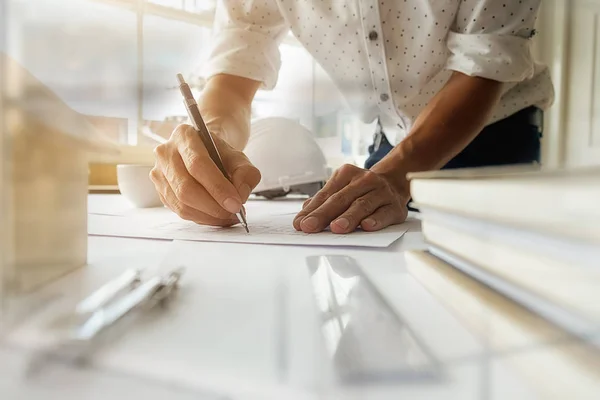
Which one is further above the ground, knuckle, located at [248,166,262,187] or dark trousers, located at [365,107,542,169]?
dark trousers, located at [365,107,542,169]

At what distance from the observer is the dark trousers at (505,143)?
754 mm

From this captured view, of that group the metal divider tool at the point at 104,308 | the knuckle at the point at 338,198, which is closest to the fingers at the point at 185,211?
the knuckle at the point at 338,198

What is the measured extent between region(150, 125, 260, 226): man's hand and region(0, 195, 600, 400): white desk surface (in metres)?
0.22

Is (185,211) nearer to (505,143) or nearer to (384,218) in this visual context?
(384,218)

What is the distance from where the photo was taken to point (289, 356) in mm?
131

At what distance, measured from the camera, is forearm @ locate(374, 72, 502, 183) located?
53 centimetres

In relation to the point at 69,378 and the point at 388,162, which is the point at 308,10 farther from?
the point at 69,378

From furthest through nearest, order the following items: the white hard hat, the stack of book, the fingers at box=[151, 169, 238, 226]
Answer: the white hard hat → the fingers at box=[151, 169, 238, 226] → the stack of book

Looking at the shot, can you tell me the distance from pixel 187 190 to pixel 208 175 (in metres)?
0.03

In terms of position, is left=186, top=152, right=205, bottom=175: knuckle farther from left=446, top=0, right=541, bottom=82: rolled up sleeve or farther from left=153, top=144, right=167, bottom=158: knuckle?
left=446, top=0, right=541, bottom=82: rolled up sleeve

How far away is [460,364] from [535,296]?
0.09ft

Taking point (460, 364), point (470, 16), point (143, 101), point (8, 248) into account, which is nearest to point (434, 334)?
point (460, 364)

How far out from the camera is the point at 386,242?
35 cm

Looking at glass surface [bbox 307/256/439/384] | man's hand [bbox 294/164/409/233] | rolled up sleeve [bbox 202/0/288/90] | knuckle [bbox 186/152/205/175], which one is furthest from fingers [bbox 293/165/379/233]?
rolled up sleeve [bbox 202/0/288/90]
